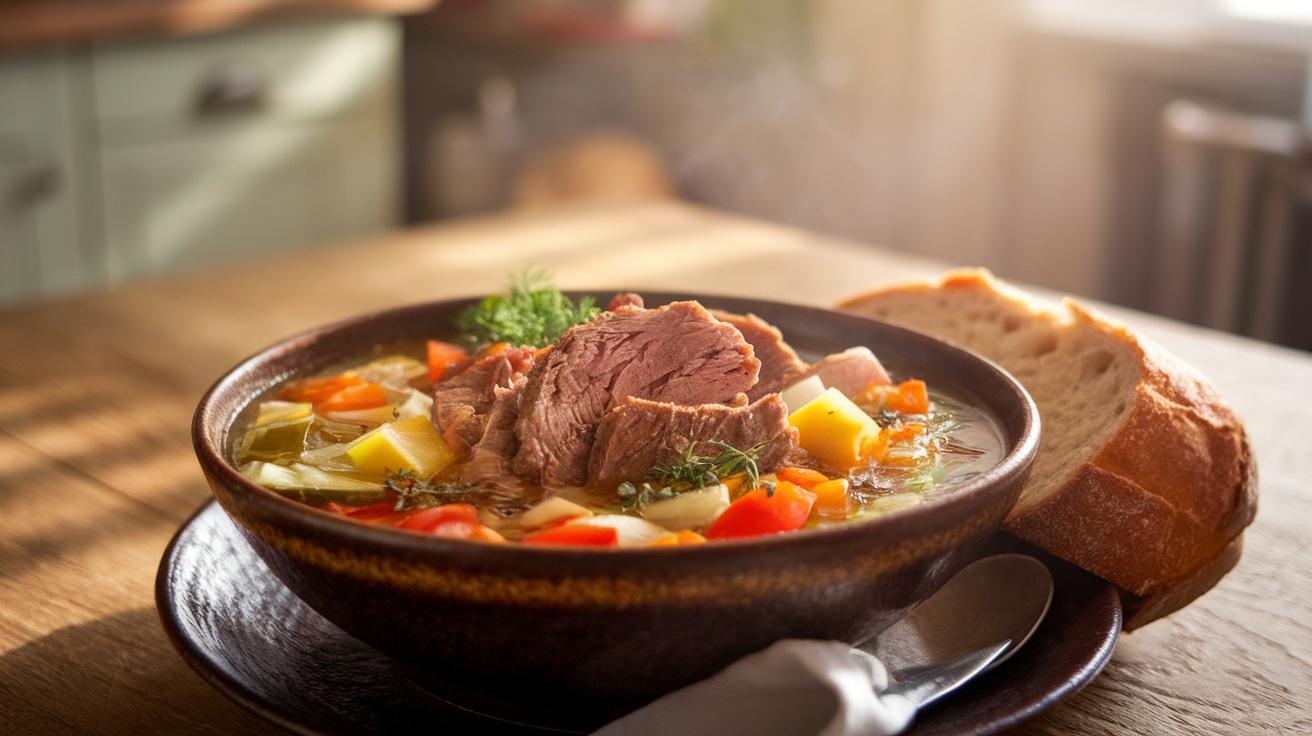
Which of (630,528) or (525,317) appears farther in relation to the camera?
(525,317)

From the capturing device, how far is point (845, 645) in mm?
1278

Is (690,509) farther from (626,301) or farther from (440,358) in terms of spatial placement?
(440,358)

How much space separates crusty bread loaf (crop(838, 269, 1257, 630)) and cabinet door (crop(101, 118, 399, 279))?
4.51m

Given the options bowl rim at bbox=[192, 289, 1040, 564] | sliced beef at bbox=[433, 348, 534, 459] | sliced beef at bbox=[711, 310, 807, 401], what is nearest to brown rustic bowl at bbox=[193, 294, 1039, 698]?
bowl rim at bbox=[192, 289, 1040, 564]

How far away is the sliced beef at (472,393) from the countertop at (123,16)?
12.4ft

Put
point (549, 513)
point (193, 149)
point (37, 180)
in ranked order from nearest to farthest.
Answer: point (549, 513) → point (37, 180) → point (193, 149)

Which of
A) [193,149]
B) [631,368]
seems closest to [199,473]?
[631,368]

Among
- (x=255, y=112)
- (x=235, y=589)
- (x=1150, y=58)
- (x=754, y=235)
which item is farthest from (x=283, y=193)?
(x=235, y=589)

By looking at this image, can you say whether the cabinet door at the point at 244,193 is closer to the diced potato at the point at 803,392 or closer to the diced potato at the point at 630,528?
the diced potato at the point at 803,392

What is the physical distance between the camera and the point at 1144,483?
167cm

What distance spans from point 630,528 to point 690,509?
8 centimetres

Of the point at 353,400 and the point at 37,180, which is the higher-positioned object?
the point at 353,400

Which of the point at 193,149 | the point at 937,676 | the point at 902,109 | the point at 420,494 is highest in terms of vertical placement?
the point at 420,494

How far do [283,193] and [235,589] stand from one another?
180 inches
